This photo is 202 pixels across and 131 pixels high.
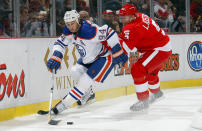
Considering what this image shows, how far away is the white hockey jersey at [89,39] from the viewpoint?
17.1ft

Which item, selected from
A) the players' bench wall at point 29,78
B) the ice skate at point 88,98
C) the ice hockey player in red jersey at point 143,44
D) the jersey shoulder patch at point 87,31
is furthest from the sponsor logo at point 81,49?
the ice skate at point 88,98

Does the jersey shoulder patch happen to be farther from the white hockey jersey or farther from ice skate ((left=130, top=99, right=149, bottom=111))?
ice skate ((left=130, top=99, right=149, bottom=111))

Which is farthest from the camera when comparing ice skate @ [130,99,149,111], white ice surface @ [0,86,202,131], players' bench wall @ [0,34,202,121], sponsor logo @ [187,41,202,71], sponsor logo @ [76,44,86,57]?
sponsor logo @ [187,41,202,71]

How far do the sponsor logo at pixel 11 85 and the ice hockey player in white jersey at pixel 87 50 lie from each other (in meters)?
0.48

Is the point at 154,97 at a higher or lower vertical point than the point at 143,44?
lower

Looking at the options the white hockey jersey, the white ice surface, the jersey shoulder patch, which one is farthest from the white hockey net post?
the jersey shoulder patch

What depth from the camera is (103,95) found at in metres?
7.14

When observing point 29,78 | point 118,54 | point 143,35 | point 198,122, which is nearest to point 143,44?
point 143,35

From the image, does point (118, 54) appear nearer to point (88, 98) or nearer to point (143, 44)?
point (143, 44)

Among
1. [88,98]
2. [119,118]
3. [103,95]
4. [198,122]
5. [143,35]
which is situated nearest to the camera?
[198,122]

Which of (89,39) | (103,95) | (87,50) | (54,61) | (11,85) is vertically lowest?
(103,95)

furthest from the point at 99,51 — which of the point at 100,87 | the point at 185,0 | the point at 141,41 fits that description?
the point at 185,0

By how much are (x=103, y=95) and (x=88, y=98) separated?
913 millimetres

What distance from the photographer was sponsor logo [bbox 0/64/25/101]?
5102 millimetres
